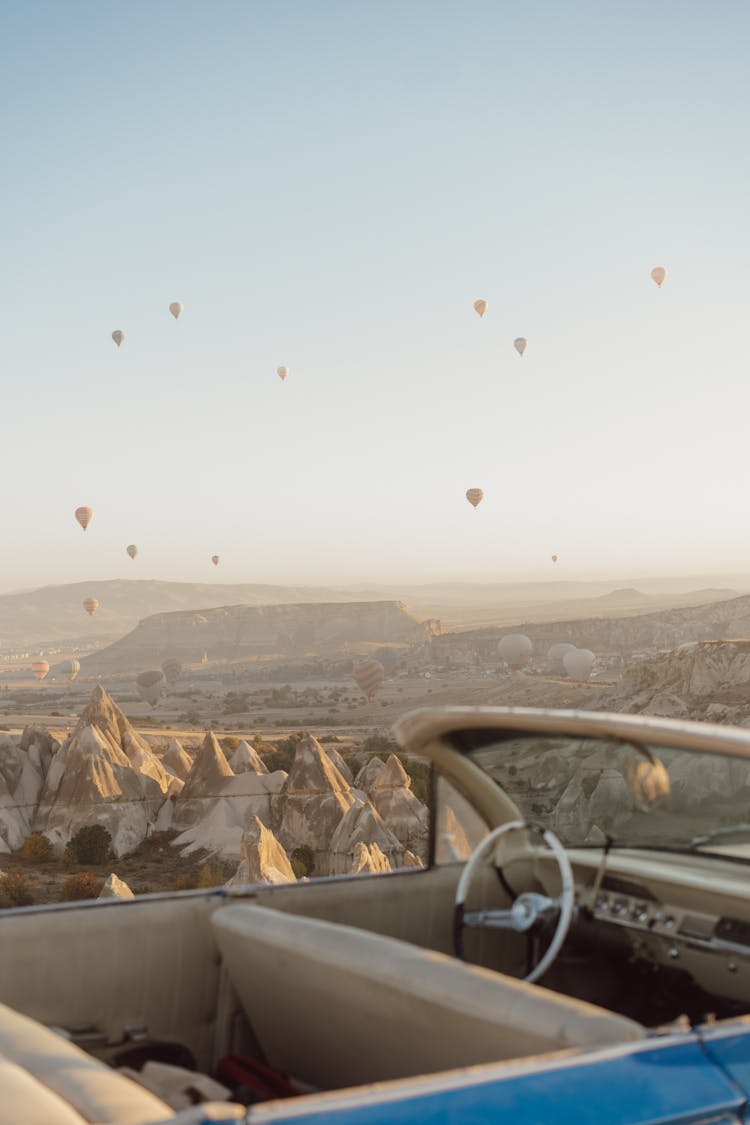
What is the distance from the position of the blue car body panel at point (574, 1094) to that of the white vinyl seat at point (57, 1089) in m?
0.31

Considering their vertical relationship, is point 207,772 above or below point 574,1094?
below

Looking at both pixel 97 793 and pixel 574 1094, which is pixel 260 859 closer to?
pixel 97 793

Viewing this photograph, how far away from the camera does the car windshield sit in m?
3.92

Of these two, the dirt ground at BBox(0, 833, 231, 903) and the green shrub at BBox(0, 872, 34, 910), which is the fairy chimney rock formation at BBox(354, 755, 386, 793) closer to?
the dirt ground at BBox(0, 833, 231, 903)

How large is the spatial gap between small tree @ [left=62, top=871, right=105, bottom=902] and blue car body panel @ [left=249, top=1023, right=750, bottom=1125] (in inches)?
1658

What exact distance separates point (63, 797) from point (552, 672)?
12562 cm

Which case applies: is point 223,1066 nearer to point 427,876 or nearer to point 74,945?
point 74,945

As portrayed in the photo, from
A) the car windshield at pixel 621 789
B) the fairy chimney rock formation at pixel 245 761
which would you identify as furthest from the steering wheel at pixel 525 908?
the fairy chimney rock formation at pixel 245 761

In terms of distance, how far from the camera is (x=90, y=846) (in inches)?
1967

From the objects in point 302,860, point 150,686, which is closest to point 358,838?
point 302,860

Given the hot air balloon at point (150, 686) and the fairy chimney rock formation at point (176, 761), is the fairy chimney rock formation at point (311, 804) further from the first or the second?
the hot air balloon at point (150, 686)

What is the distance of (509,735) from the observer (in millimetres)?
4320

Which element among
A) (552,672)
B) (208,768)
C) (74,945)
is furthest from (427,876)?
(552,672)

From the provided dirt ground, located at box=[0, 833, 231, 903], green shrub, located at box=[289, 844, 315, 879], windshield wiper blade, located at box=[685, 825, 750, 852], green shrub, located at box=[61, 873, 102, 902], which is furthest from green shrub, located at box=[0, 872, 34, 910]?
windshield wiper blade, located at box=[685, 825, 750, 852]
